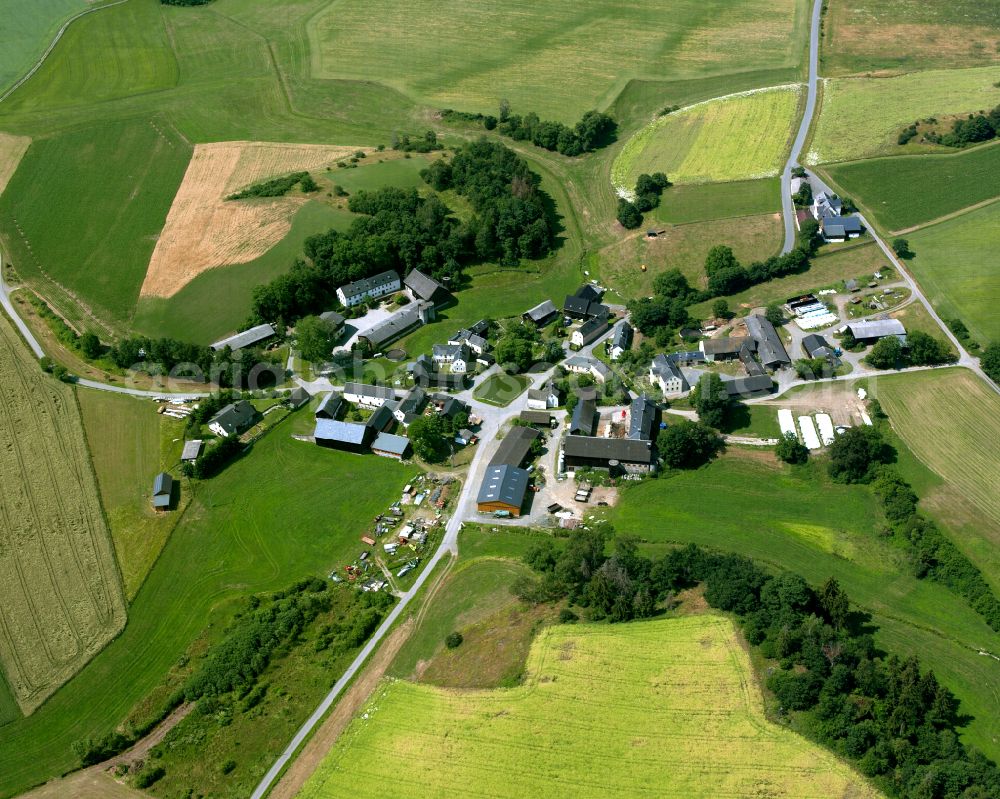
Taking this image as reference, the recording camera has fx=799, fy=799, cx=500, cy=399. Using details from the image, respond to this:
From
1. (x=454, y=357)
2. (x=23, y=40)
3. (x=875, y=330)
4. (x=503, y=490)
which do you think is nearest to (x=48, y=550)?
(x=503, y=490)

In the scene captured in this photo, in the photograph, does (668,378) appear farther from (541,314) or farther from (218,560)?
(218,560)

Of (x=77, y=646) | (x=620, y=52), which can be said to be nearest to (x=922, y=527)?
(x=77, y=646)

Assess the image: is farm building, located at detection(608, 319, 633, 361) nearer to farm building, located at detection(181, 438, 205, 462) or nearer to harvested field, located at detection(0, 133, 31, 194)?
farm building, located at detection(181, 438, 205, 462)

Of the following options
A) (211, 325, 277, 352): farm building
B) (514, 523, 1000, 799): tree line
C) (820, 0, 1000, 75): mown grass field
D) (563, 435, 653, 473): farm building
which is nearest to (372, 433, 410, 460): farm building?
(563, 435, 653, 473): farm building

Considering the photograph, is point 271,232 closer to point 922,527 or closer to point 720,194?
point 720,194

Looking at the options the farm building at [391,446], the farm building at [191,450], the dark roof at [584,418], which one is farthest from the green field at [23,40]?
the dark roof at [584,418]

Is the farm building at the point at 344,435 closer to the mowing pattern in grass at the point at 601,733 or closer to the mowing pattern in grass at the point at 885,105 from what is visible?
the mowing pattern in grass at the point at 601,733
